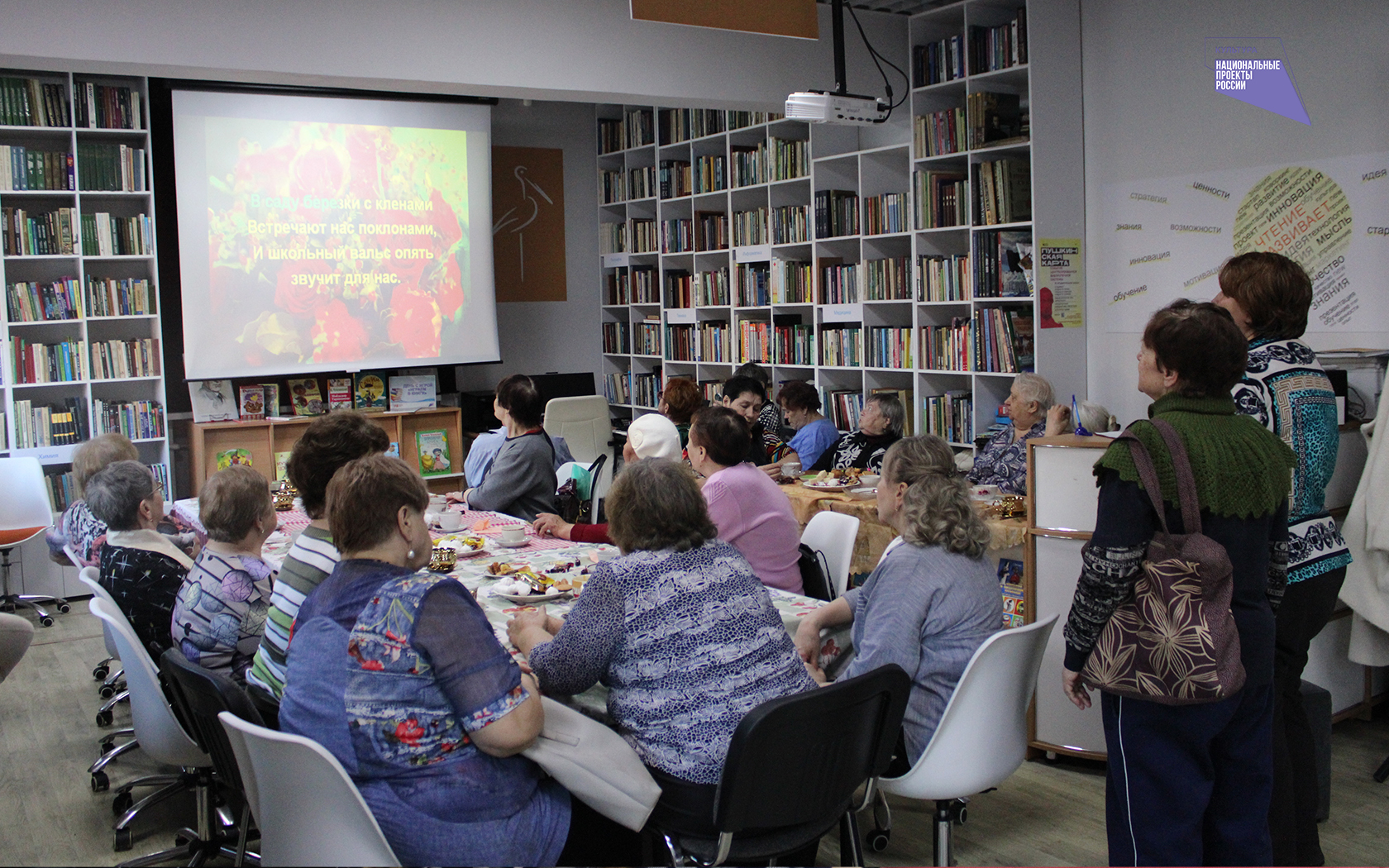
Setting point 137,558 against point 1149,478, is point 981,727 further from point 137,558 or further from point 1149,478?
point 137,558

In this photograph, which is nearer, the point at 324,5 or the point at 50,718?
the point at 50,718

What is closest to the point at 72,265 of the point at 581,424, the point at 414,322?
the point at 414,322

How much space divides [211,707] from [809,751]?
1245mm

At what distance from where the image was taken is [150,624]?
Answer: 10.4 ft

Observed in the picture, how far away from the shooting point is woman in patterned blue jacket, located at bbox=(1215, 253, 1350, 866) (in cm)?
263

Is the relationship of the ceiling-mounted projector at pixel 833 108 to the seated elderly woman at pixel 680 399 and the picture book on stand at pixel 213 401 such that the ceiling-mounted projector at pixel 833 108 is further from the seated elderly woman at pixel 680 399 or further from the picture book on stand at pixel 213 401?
the picture book on stand at pixel 213 401

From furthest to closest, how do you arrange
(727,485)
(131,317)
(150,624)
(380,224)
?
(380,224) < (131,317) < (727,485) < (150,624)

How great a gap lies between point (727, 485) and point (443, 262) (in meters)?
4.71

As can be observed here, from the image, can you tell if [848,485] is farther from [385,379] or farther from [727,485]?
[385,379]

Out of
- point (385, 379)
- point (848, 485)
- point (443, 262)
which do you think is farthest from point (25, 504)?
point (848, 485)

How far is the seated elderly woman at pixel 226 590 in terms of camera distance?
288 centimetres

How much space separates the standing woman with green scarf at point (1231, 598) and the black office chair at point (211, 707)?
174 centimetres

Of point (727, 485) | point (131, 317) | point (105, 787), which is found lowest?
point (105, 787)

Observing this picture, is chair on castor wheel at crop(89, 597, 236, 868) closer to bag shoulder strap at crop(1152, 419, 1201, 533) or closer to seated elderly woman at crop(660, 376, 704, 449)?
bag shoulder strap at crop(1152, 419, 1201, 533)
